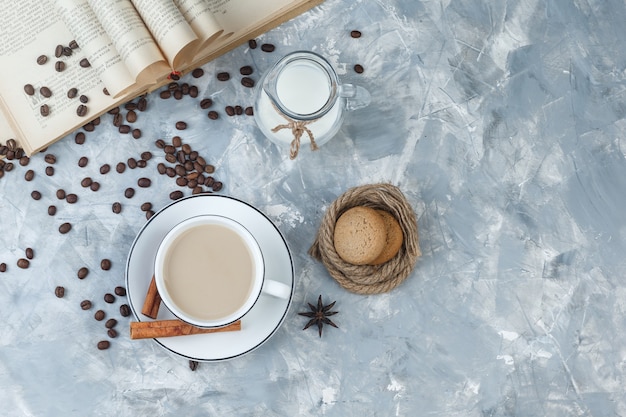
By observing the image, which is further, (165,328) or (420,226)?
(420,226)

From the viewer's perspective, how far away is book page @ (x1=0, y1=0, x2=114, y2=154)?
1268 millimetres

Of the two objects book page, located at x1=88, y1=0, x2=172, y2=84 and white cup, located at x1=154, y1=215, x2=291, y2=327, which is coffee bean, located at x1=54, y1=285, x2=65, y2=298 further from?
book page, located at x1=88, y1=0, x2=172, y2=84

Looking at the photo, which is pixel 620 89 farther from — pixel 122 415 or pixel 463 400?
pixel 122 415

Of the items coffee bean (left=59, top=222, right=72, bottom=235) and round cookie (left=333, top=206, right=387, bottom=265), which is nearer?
round cookie (left=333, top=206, right=387, bottom=265)

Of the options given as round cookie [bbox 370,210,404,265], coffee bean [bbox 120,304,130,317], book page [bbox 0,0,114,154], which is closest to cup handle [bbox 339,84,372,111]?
round cookie [bbox 370,210,404,265]

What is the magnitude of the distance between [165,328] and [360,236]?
371 mm

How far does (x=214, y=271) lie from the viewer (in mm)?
1170

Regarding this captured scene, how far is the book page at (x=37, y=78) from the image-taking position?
1.27 meters

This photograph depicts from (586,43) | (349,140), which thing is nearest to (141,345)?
(349,140)

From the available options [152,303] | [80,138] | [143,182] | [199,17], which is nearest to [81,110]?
[80,138]

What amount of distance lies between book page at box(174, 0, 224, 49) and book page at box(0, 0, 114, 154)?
0.75 ft

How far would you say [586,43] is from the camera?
136 cm

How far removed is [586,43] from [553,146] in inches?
8.7

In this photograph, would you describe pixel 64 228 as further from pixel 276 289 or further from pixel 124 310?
pixel 276 289
